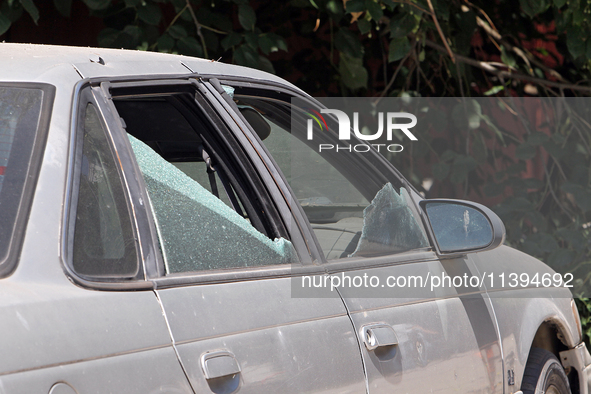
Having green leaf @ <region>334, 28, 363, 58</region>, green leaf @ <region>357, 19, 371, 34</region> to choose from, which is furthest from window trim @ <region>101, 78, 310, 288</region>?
green leaf @ <region>334, 28, 363, 58</region>

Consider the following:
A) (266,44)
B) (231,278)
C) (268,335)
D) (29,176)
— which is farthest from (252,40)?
(29,176)

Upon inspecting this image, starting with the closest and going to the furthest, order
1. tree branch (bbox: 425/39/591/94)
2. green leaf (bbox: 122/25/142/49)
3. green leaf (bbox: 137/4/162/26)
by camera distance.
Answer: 1. green leaf (bbox: 137/4/162/26)
2. green leaf (bbox: 122/25/142/49)
3. tree branch (bbox: 425/39/591/94)

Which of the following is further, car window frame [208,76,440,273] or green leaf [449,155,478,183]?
green leaf [449,155,478,183]

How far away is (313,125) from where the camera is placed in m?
2.36

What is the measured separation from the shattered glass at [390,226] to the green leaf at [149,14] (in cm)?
232

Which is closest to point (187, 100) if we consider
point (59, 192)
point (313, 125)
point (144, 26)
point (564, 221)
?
point (313, 125)

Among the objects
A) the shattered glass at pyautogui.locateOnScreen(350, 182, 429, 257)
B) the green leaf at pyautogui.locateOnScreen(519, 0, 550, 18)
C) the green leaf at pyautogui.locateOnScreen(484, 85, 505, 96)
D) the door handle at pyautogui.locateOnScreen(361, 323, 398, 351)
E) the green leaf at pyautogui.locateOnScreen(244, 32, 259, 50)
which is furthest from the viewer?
the green leaf at pyautogui.locateOnScreen(484, 85, 505, 96)

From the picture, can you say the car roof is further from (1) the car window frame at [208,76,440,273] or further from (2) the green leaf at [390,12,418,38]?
(2) the green leaf at [390,12,418,38]

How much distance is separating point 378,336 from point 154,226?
2.53ft

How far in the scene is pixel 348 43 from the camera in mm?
4938

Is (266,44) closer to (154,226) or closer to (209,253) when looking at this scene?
(209,253)

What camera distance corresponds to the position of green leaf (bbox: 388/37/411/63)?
14.9 ft

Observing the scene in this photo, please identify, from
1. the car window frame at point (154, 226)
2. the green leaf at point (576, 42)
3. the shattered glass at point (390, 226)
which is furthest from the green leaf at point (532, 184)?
the car window frame at point (154, 226)

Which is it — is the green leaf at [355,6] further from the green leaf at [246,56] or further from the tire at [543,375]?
the tire at [543,375]
